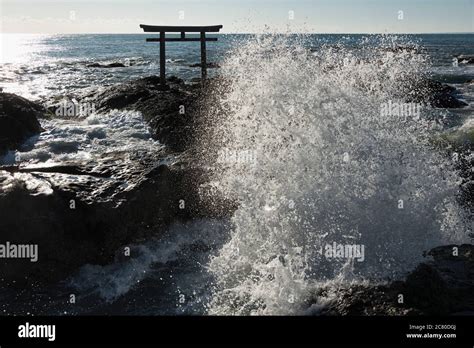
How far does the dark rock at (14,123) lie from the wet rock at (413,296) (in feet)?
28.6

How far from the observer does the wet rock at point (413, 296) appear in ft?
19.0

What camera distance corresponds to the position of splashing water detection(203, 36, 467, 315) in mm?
6796

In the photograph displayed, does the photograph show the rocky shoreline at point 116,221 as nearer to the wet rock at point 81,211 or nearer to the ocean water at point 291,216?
the wet rock at point 81,211

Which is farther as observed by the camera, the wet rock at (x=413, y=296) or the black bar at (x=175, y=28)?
the black bar at (x=175, y=28)

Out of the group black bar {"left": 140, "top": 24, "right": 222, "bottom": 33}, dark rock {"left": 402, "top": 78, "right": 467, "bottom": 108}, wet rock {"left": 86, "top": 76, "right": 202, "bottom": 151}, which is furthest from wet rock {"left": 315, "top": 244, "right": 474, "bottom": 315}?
dark rock {"left": 402, "top": 78, "right": 467, "bottom": 108}

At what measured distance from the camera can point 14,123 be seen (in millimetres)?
12164

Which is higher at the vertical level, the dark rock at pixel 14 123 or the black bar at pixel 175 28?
the black bar at pixel 175 28

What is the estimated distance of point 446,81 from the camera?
32.5m

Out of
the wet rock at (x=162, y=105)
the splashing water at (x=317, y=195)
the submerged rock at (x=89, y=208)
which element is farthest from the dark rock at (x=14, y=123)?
the splashing water at (x=317, y=195)

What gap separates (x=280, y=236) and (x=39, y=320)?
12.5ft

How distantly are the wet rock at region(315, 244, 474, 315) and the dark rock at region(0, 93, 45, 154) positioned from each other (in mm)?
8731

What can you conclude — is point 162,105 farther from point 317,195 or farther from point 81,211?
point 317,195

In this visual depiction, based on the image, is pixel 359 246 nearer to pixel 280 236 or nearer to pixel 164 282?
pixel 280 236

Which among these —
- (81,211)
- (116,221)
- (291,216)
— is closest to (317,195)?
(291,216)
